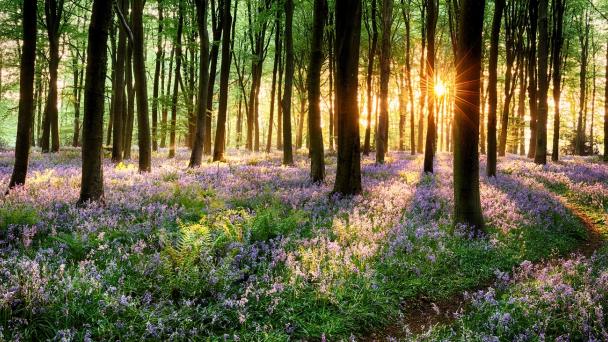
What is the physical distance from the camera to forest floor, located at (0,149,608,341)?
4.34 m

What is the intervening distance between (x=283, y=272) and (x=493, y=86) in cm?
1320

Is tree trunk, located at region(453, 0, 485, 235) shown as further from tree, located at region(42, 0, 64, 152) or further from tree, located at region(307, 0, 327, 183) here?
tree, located at region(42, 0, 64, 152)

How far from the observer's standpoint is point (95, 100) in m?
8.27

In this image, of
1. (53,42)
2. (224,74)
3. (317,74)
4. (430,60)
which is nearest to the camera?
(317,74)

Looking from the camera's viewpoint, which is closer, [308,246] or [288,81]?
[308,246]

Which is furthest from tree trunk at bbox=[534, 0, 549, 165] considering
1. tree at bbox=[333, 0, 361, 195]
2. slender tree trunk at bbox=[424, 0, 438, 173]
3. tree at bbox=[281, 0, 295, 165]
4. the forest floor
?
tree at bbox=[333, 0, 361, 195]

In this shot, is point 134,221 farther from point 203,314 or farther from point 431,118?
point 431,118

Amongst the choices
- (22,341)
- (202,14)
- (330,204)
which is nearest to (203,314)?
(22,341)

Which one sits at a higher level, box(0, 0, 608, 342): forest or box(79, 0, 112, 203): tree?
box(79, 0, 112, 203): tree

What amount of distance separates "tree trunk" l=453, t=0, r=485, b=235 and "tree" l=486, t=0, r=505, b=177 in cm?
704

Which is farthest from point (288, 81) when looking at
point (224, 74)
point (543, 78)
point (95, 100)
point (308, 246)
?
point (308, 246)

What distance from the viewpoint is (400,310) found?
214 inches

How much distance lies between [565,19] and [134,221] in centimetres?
3575

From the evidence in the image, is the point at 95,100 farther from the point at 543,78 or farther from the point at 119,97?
the point at 543,78
